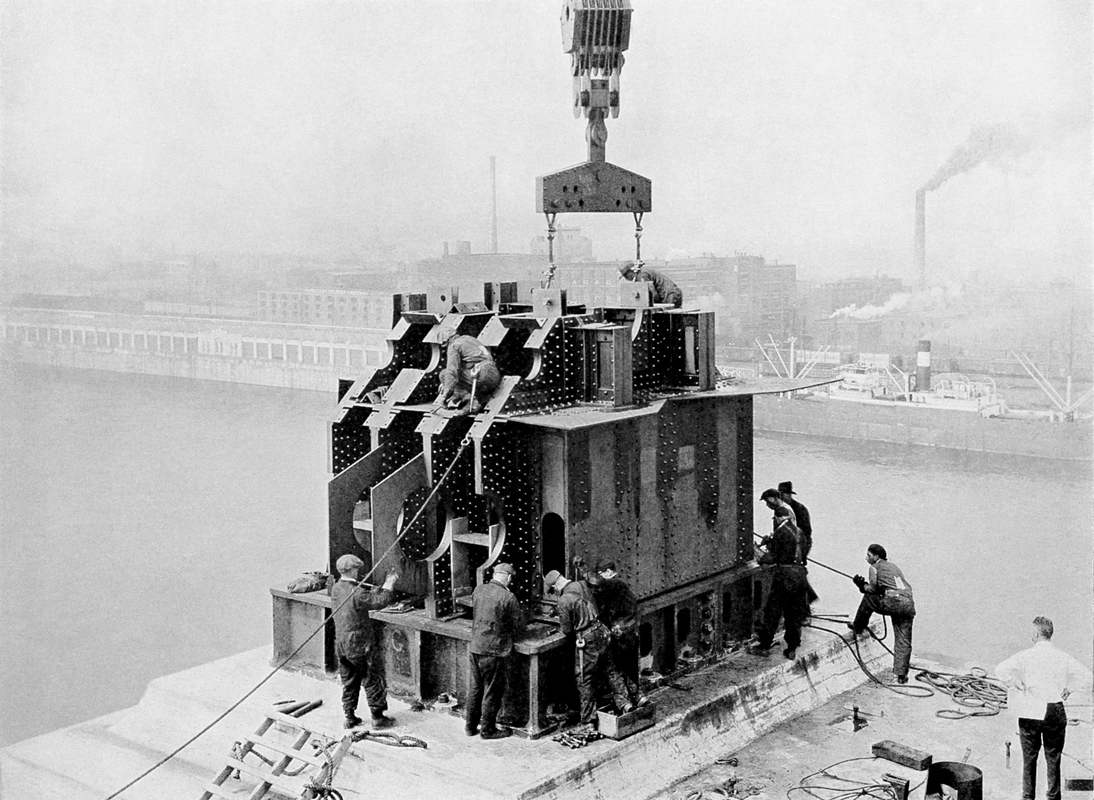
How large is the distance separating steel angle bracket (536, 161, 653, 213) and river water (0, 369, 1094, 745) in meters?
6.27

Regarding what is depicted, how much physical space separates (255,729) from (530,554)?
247 centimetres

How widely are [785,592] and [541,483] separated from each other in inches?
106

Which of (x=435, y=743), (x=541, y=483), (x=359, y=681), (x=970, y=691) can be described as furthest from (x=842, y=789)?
(x=359, y=681)

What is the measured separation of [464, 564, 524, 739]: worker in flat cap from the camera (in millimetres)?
8750

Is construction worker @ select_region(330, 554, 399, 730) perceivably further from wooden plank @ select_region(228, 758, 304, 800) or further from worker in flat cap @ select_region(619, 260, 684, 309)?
worker in flat cap @ select_region(619, 260, 684, 309)

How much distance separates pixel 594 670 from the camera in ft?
29.5

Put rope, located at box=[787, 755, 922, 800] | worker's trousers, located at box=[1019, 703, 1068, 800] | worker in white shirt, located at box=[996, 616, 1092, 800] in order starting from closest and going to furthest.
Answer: worker in white shirt, located at box=[996, 616, 1092, 800] → worker's trousers, located at box=[1019, 703, 1068, 800] → rope, located at box=[787, 755, 922, 800]

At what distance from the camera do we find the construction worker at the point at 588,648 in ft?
29.3

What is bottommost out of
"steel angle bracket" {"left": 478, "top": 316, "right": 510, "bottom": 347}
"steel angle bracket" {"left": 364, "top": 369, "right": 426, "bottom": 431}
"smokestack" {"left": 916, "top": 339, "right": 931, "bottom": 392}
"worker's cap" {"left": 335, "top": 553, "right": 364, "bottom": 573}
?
"worker's cap" {"left": 335, "top": 553, "right": 364, "bottom": 573}

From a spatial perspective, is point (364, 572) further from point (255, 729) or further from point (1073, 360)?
point (1073, 360)

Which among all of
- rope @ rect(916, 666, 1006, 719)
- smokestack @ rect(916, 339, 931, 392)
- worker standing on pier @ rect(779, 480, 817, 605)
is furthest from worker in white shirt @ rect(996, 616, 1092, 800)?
smokestack @ rect(916, 339, 931, 392)

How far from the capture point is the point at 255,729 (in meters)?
9.43

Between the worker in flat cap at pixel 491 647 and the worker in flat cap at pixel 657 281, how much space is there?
348 cm

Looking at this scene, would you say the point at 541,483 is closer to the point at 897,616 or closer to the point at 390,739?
the point at 390,739
